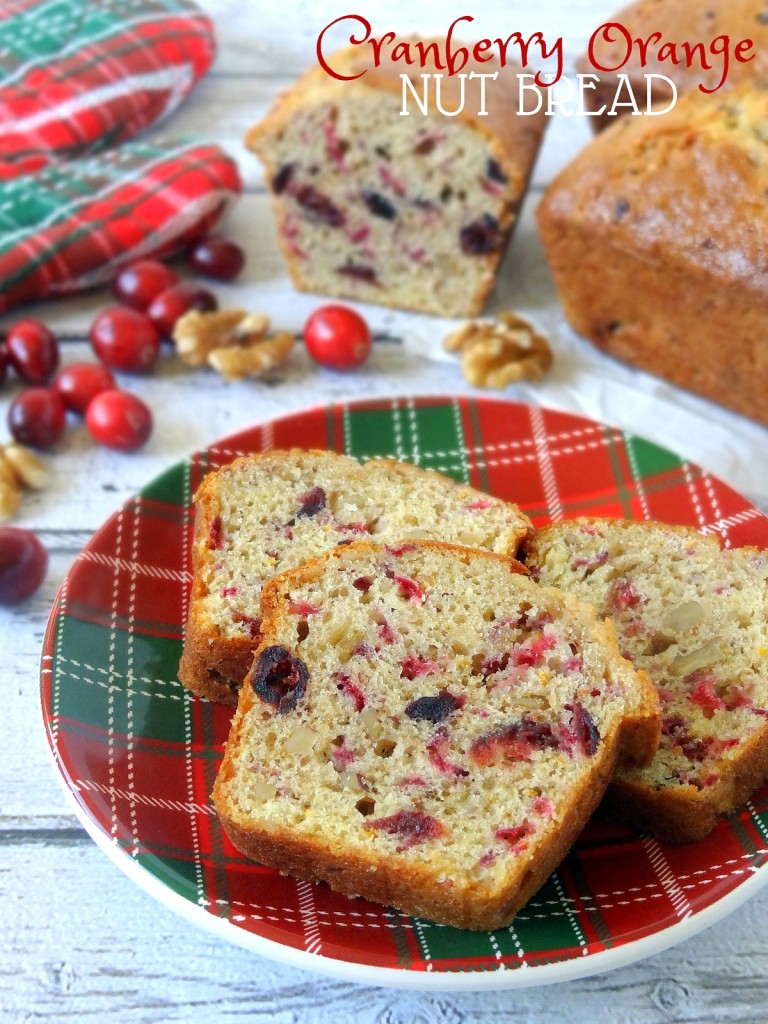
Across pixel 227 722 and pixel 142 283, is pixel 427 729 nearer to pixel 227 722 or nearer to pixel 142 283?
pixel 227 722

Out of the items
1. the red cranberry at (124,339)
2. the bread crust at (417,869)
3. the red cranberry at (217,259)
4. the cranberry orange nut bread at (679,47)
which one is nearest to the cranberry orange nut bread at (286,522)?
the bread crust at (417,869)

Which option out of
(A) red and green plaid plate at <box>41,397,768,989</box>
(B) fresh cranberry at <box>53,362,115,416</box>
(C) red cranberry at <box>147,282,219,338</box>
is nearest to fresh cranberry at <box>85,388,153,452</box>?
(B) fresh cranberry at <box>53,362,115,416</box>

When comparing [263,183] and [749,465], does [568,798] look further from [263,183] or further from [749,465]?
[263,183]

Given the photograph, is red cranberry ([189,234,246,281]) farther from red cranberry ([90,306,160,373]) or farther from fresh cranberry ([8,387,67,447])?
fresh cranberry ([8,387,67,447])

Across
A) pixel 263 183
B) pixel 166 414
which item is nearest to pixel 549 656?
pixel 166 414

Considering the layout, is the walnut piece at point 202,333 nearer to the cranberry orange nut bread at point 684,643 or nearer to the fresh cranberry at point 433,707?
the cranberry orange nut bread at point 684,643

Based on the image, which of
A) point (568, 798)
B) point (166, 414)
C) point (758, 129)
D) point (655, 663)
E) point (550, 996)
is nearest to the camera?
point (568, 798)
